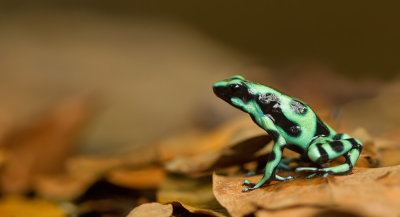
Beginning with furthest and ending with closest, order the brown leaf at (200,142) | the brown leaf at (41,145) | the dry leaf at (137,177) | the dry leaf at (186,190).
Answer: the brown leaf at (200,142) → the brown leaf at (41,145) → the dry leaf at (137,177) → the dry leaf at (186,190)

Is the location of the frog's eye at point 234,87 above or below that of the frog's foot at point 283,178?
above

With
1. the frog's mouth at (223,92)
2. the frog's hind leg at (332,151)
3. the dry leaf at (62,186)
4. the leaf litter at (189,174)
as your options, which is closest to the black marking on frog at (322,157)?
the frog's hind leg at (332,151)

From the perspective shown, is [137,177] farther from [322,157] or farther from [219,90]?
[322,157]

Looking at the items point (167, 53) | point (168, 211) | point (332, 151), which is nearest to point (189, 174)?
point (168, 211)

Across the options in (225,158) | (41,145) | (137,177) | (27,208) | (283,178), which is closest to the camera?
(283,178)

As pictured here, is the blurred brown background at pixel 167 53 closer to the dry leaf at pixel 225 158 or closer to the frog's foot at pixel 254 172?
the dry leaf at pixel 225 158

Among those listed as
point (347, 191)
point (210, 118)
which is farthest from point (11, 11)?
point (347, 191)
